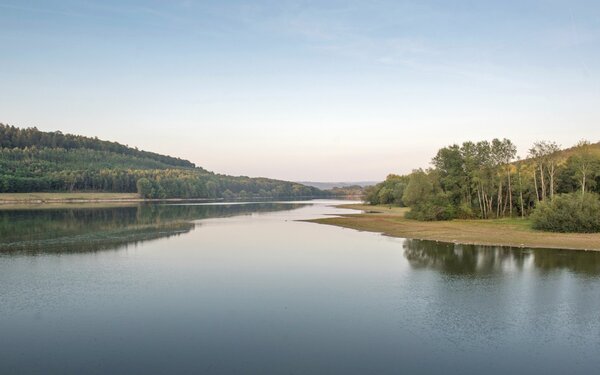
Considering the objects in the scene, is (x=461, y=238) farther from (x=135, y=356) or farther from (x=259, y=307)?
(x=135, y=356)

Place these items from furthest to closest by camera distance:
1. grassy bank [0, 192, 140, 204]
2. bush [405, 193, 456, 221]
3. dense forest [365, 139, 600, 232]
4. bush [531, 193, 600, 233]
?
grassy bank [0, 192, 140, 204], bush [405, 193, 456, 221], dense forest [365, 139, 600, 232], bush [531, 193, 600, 233]

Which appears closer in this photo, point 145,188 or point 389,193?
point 389,193

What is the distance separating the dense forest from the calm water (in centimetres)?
3067

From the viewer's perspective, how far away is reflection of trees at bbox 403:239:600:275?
31.5 meters

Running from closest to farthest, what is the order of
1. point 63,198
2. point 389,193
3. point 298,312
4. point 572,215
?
point 298,312 < point 572,215 < point 389,193 < point 63,198

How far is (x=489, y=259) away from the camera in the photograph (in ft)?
117

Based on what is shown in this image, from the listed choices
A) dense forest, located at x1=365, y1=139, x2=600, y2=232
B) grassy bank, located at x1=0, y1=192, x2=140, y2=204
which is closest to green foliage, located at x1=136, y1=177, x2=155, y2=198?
grassy bank, located at x1=0, y1=192, x2=140, y2=204

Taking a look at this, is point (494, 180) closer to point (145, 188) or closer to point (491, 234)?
point (491, 234)

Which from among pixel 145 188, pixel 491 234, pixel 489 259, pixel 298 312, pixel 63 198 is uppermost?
pixel 145 188

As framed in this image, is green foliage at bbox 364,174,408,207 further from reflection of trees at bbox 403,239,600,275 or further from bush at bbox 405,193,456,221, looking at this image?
reflection of trees at bbox 403,239,600,275

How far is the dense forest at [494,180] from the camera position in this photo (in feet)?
207

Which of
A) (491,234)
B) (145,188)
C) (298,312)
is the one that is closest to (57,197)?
(145,188)

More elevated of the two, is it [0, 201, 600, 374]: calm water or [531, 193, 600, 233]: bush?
[531, 193, 600, 233]: bush

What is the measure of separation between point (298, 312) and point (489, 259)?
21317mm
